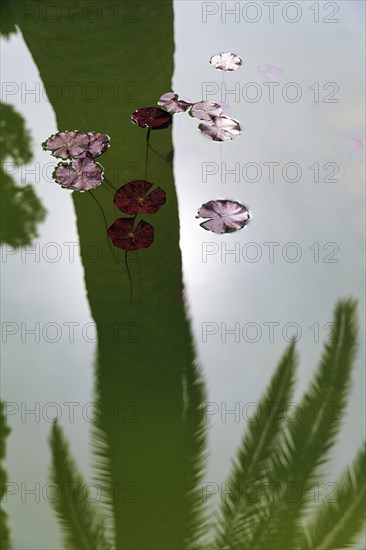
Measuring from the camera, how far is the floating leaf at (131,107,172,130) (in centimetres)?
271

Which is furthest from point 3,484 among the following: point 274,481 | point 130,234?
point 130,234

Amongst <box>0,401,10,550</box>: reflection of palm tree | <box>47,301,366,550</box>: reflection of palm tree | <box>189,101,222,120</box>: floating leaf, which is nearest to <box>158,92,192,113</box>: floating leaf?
<box>189,101,222,120</box>: floating leaf

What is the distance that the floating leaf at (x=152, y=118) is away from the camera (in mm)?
2713

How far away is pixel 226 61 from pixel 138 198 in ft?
3.65

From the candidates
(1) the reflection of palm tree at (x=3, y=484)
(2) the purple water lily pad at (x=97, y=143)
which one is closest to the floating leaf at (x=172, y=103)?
(2) the purple water lily pad at (x=97, y=143)

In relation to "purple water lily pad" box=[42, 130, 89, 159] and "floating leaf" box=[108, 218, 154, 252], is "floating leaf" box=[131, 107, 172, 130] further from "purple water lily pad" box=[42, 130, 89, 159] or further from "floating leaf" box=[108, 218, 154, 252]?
"floating leaf" box=[108, 218, 154, 252]

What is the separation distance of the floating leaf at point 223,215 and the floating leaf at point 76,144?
1.68 feet

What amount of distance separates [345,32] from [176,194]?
1494 millimetres

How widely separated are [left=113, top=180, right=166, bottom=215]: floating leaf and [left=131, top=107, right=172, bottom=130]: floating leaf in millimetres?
403

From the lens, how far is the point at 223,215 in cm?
235

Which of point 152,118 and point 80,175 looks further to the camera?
point 152,118

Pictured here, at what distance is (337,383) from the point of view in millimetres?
1896

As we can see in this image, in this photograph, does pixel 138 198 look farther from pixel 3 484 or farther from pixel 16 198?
pixel 3 484

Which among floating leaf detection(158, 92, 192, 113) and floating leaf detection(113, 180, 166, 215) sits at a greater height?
floating leaf detection(158, 92, 192, 113)
